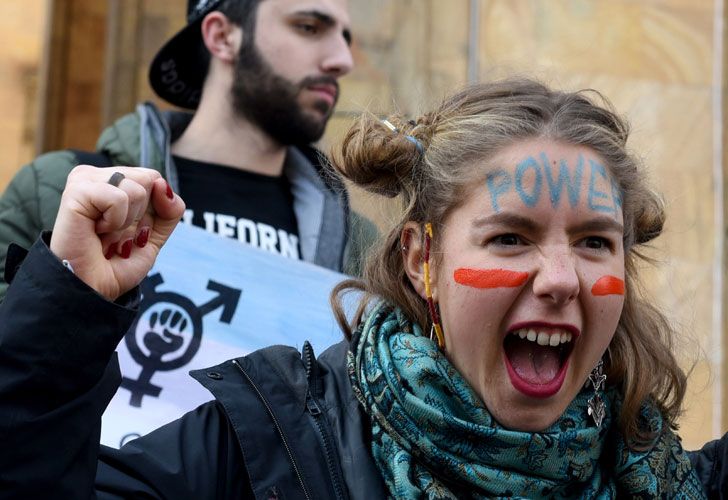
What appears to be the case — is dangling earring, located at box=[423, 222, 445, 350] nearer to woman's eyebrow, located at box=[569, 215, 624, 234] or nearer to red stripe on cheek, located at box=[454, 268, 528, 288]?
red stripe on cheek, located at box=[454, 268, 528, 288]

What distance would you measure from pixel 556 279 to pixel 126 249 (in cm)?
87

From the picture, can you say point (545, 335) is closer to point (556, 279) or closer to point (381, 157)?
point (556, 279)

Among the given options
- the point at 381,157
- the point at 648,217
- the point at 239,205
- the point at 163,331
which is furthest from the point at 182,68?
the point at 648,217

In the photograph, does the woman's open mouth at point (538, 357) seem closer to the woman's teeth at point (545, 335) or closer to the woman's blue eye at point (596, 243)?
the woman's teeth at point (545, 335)

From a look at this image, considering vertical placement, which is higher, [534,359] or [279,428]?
[534,359]

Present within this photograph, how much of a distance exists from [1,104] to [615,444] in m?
5.05

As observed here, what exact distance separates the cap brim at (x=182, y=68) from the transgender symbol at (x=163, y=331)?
59.3 inches

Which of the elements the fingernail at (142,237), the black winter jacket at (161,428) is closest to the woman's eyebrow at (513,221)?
the black winter jacket at (161,428)

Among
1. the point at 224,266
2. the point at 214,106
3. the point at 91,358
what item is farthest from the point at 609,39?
the point at 91,358

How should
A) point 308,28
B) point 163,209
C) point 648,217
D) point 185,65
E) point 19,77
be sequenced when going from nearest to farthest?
1. point 163,209
2. point 648,217
3. point 308,28
4. point 185,65
5. point 19,77

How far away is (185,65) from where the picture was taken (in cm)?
497

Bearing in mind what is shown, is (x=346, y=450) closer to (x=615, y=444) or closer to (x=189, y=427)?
(x=189, y=427)

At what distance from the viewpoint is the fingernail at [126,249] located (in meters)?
2.24

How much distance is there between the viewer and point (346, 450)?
2.49 metres
